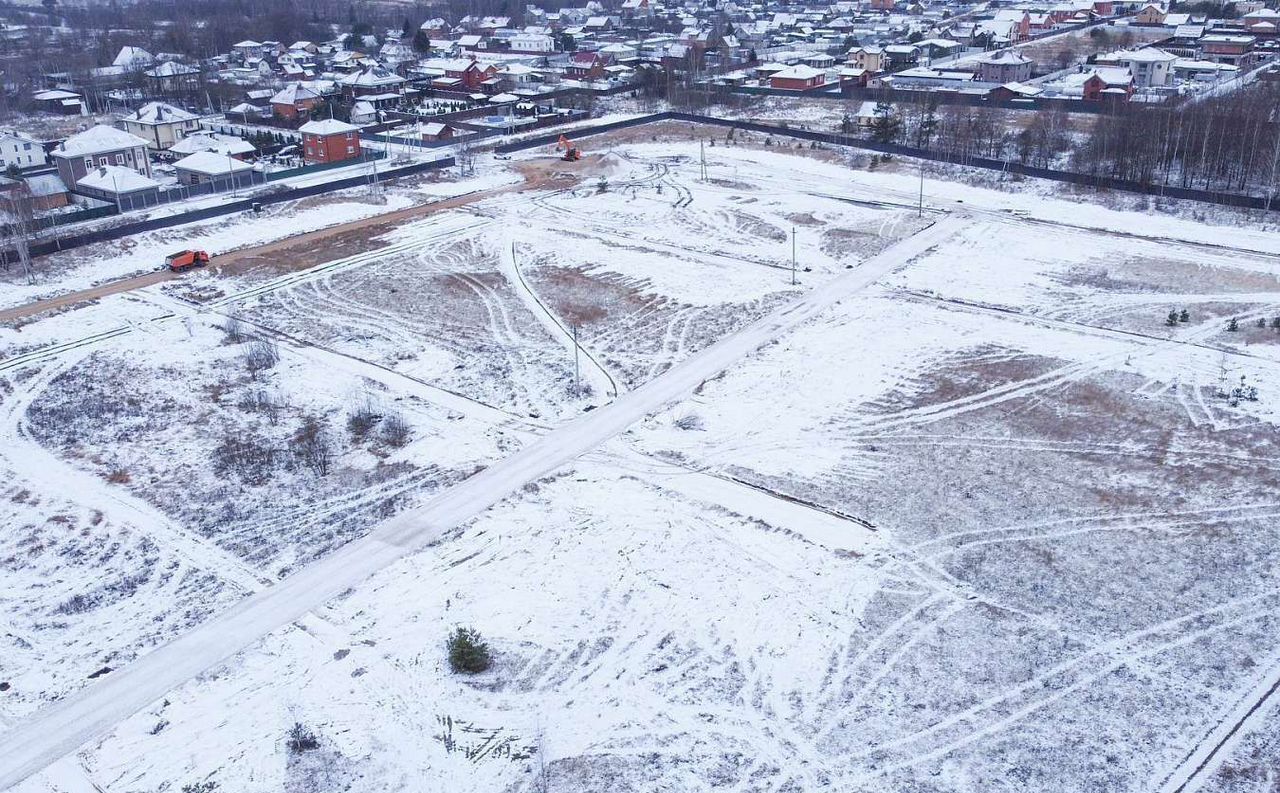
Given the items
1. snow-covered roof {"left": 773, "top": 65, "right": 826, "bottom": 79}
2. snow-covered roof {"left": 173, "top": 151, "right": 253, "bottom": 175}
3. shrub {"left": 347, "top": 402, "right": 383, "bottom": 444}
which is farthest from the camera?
snow-covered roof {"left": 773, "top": 65, "right": 826, "bottom": 79}

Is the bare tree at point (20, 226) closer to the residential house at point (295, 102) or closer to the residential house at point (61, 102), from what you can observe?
the residential house at point (295, 102)

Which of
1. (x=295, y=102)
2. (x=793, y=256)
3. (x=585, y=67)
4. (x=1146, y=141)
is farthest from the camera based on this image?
(x=585, y=67)

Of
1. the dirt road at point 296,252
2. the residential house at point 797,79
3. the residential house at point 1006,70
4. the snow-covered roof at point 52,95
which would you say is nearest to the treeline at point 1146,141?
the residential house at point 1006,70

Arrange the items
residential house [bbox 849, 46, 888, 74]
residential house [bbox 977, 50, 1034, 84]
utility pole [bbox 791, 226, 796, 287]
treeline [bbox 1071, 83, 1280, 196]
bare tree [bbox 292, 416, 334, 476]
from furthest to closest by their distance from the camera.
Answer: residential house [bbox 849, 46, 888, 74] → residential house [bbox 977, 50, 1034, 84] → treeline [bbox 1071, 83, 1280, 196] → utility pole [bbox 791, 226, 796, 287] → bare tree [bbox 292, 416, 334, 476]

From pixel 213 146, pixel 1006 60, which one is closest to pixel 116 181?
→ pixel 213 146

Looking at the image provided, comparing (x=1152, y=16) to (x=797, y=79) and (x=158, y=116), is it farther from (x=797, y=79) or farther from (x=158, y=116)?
(x=158, y=116)

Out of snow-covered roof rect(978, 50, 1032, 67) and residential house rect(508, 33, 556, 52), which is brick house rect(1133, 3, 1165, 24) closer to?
snow-covered roof rect(978, 50, 1032, 67)

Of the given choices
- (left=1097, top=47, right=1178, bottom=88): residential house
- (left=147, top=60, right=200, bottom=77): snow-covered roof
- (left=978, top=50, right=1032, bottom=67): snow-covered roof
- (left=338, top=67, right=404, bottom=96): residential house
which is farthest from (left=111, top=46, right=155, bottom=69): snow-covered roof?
(left=1097, top=47, right=1178, bottom=88): residential house
